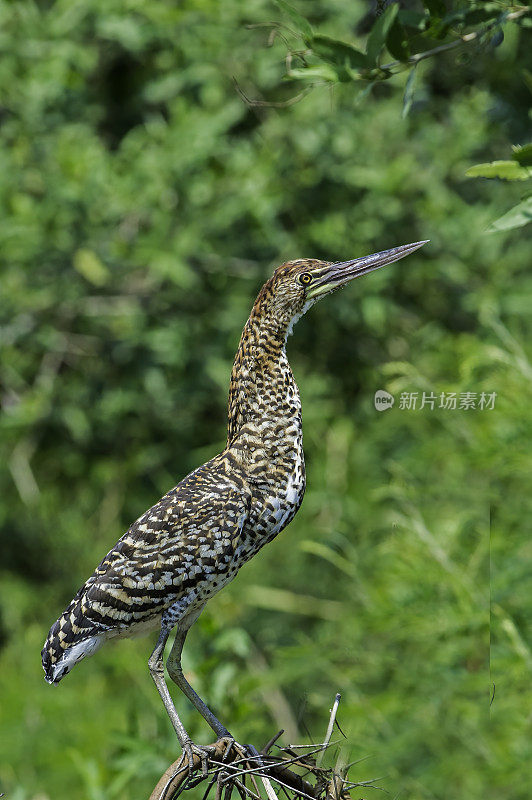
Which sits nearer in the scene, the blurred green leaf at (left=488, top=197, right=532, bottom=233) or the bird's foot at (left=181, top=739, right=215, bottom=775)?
the blurred green leaf at (left=488, top=197, right=532, bottom=233)

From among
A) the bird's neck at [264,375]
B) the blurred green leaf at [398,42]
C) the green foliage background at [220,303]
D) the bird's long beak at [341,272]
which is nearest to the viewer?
the bird's long beak at [341,272]

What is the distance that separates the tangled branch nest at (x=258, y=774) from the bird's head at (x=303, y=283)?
675mm

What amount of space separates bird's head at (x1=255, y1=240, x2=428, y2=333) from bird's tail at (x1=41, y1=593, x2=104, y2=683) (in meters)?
0.69

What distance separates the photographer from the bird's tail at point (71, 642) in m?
2.12

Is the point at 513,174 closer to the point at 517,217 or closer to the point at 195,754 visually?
the point at 517,217

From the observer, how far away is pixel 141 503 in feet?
24.1

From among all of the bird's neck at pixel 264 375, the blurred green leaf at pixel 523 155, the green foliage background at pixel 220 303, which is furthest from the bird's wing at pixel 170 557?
the green foliage background at pixel 220 303

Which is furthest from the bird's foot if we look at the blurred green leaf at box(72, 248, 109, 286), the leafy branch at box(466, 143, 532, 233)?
the blurred green leaf at box(72, 248, 109, 286)

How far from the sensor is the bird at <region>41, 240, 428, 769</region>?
1976 millimetres

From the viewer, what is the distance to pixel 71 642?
2.13 m

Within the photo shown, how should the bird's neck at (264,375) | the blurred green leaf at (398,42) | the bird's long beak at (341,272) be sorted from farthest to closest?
the blurred green leaf at (398,42), the bird's neck at (264,375), the bird's long beak at (341,272)

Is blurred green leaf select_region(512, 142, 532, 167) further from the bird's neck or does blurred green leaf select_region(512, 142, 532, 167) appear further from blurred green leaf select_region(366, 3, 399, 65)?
the bird's neck

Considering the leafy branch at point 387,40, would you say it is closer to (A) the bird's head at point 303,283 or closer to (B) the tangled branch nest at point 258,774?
(A) the bird's head at point 303,283

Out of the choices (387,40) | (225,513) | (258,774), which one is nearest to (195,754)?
(258,774)
